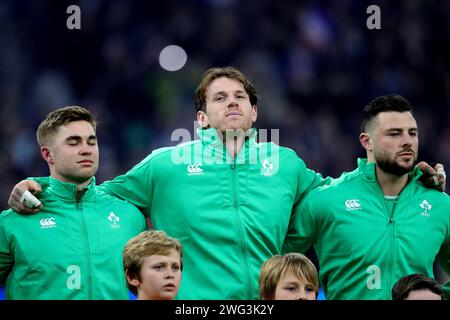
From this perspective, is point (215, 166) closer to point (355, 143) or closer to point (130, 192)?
point (130, 192)

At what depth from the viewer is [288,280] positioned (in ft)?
18.1

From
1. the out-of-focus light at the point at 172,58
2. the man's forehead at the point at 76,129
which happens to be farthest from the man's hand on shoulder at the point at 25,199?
the out-of-focus light at the point at 172,58

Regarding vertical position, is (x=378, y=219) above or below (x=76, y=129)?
below

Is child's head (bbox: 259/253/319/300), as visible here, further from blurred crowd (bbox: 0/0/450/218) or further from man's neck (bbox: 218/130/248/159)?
blurred crowd (bbox: 0/0/450/218)

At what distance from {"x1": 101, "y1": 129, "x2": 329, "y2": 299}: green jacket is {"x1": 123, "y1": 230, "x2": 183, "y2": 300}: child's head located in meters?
0.33

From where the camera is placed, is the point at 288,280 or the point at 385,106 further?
the point at 385,106

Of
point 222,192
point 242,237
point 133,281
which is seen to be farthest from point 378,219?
point 133,281

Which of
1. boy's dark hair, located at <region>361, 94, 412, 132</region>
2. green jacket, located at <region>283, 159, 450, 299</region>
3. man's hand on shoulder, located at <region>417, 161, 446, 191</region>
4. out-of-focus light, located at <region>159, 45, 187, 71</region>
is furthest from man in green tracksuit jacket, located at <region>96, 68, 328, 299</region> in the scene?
out-of-focus light, located at <region>159, 45, 187, 71</region>

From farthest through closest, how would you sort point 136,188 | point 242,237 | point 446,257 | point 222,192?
1. point 446,257
2. point 136,188
3. point 222,192
4. point 242,237

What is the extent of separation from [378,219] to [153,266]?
153cm

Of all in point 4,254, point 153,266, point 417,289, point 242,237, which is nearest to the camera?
point 417,289

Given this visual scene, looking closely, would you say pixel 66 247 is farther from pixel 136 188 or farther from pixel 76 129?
pixel 76 129

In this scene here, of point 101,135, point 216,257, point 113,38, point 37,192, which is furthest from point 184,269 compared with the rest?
point 113,38

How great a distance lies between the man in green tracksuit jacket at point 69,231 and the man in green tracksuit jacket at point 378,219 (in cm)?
120
